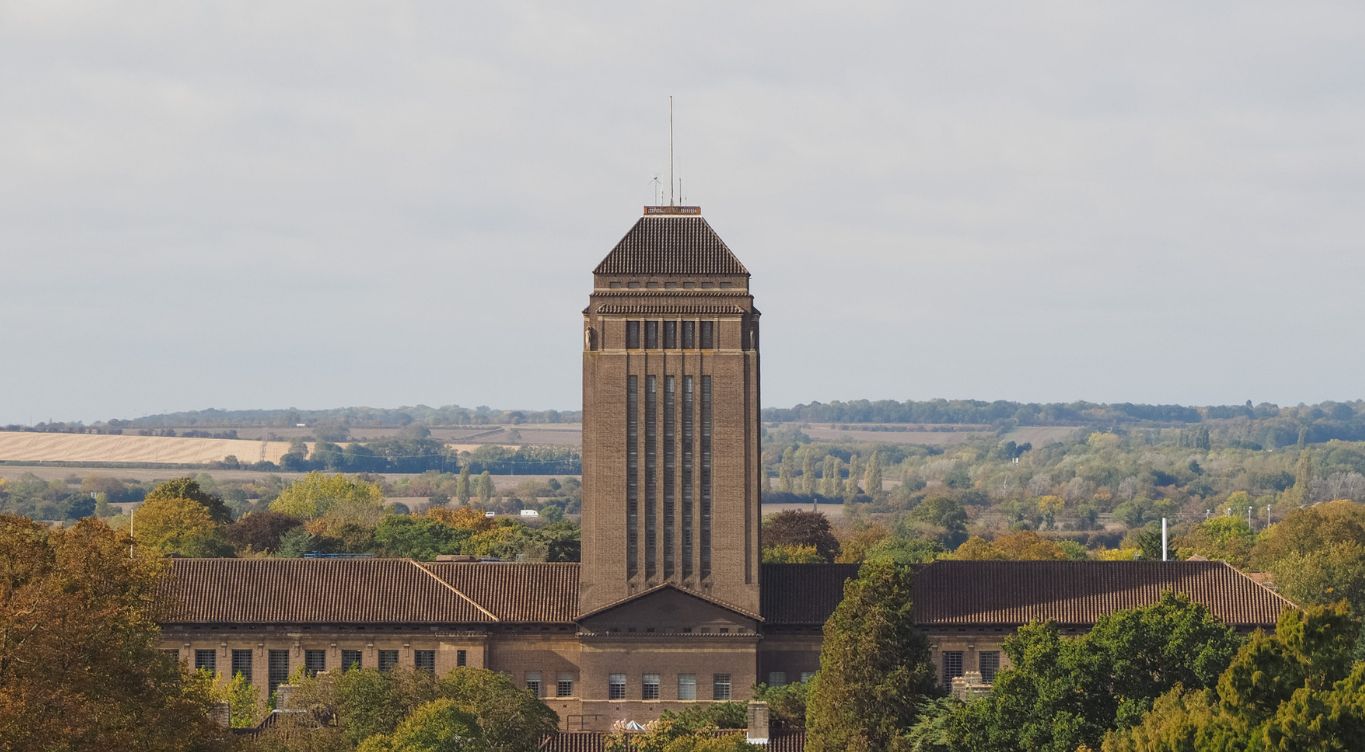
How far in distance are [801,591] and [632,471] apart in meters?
8.36

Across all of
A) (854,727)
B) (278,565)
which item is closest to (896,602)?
(854,727)

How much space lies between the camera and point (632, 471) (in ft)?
343

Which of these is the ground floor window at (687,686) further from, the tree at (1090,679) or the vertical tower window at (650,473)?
the tree at (1090,679)

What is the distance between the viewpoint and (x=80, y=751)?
56.3m

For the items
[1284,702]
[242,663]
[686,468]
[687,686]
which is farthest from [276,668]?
[1284,702]

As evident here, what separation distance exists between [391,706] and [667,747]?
9896mm

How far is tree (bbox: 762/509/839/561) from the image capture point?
6422 inches

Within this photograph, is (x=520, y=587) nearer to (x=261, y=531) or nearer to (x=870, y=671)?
(x=870, y=671)

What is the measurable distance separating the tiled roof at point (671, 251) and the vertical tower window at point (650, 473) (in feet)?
14.9

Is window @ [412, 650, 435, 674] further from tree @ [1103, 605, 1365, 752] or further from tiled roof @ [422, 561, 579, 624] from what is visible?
tree @ [1103, 605, 1365, 752]

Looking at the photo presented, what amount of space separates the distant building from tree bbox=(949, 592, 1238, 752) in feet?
91.6

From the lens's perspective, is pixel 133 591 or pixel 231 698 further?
pixel 231 698

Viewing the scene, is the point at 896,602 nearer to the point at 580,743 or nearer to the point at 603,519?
the point at 580,743

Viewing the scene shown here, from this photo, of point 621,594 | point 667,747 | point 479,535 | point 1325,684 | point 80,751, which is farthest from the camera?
point 479,535
